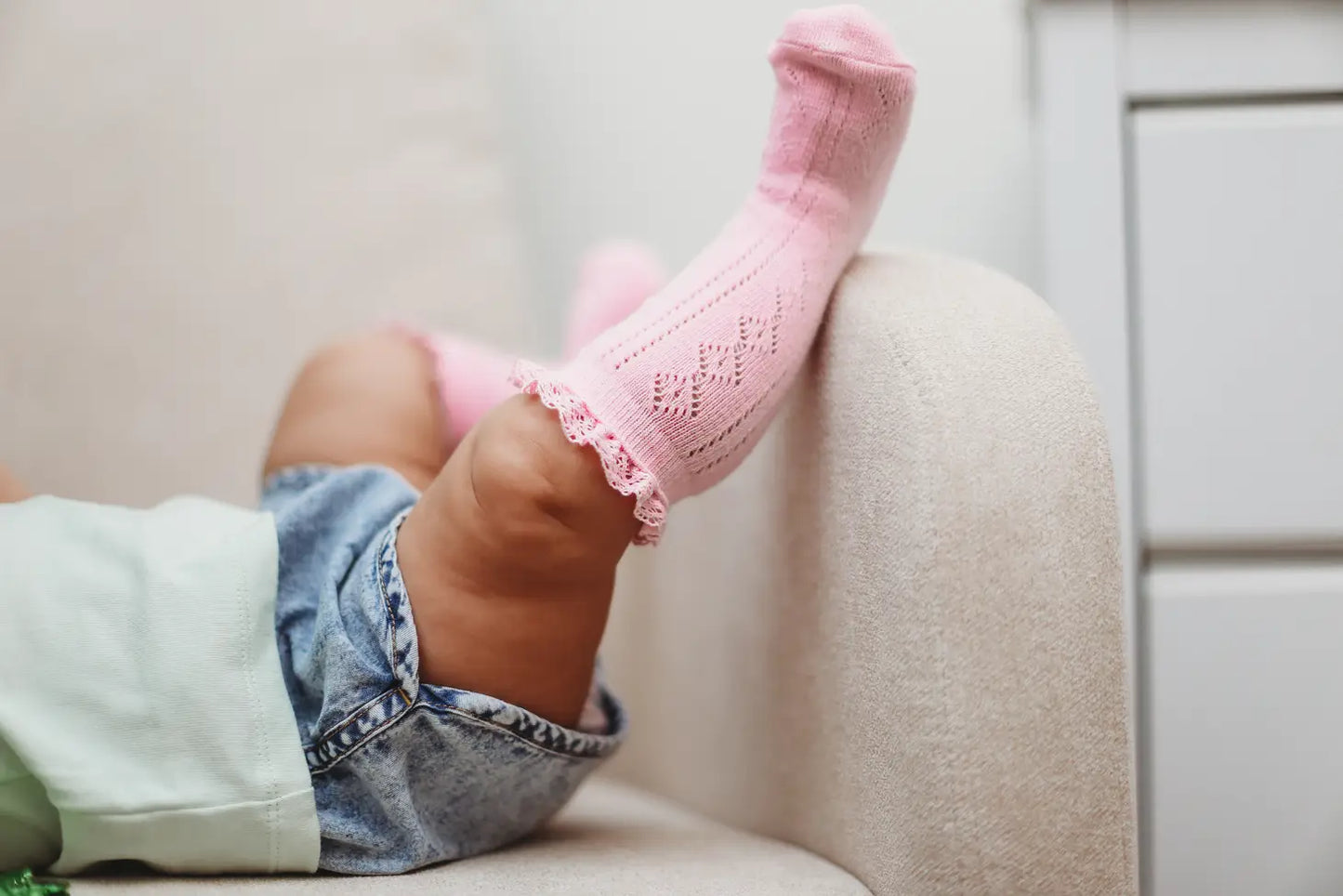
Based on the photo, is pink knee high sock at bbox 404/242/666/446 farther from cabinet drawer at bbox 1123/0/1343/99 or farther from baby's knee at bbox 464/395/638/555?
cabinet drawer at bbox 1123/0/1343/99

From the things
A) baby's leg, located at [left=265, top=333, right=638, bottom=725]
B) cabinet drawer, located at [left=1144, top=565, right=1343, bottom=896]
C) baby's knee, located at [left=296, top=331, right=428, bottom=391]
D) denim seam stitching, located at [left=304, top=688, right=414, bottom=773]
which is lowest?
cabinet drawer, located at [left=1144, top=565, right=1343, bottom=896]

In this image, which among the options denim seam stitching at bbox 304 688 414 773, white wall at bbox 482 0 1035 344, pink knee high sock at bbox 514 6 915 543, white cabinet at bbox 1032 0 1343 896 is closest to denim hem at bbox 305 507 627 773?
denim seam stitching at bbox 304 688 414 773

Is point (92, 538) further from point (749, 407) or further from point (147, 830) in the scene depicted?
point (749, 407)

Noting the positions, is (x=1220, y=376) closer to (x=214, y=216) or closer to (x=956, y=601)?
(x=956, y=601)

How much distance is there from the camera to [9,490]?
1.89ft

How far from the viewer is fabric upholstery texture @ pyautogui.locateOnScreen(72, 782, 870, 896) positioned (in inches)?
18.4

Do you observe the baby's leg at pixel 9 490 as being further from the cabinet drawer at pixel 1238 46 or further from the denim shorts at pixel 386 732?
the cabinet drawer at pixel 1238 46

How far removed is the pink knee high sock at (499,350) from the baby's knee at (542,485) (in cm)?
16

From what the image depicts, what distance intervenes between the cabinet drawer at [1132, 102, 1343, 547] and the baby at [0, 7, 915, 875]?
22 cm

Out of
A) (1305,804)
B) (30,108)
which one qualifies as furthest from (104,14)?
(1305,804)

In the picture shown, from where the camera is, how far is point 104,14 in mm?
857

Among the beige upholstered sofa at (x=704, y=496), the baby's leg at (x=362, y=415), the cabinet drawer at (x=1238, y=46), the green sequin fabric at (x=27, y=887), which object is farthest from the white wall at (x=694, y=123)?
the green sequin fabric at (x=27, y=887)

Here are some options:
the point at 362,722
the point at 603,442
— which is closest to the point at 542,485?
the point at 603,442

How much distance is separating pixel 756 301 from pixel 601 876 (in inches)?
10.6
